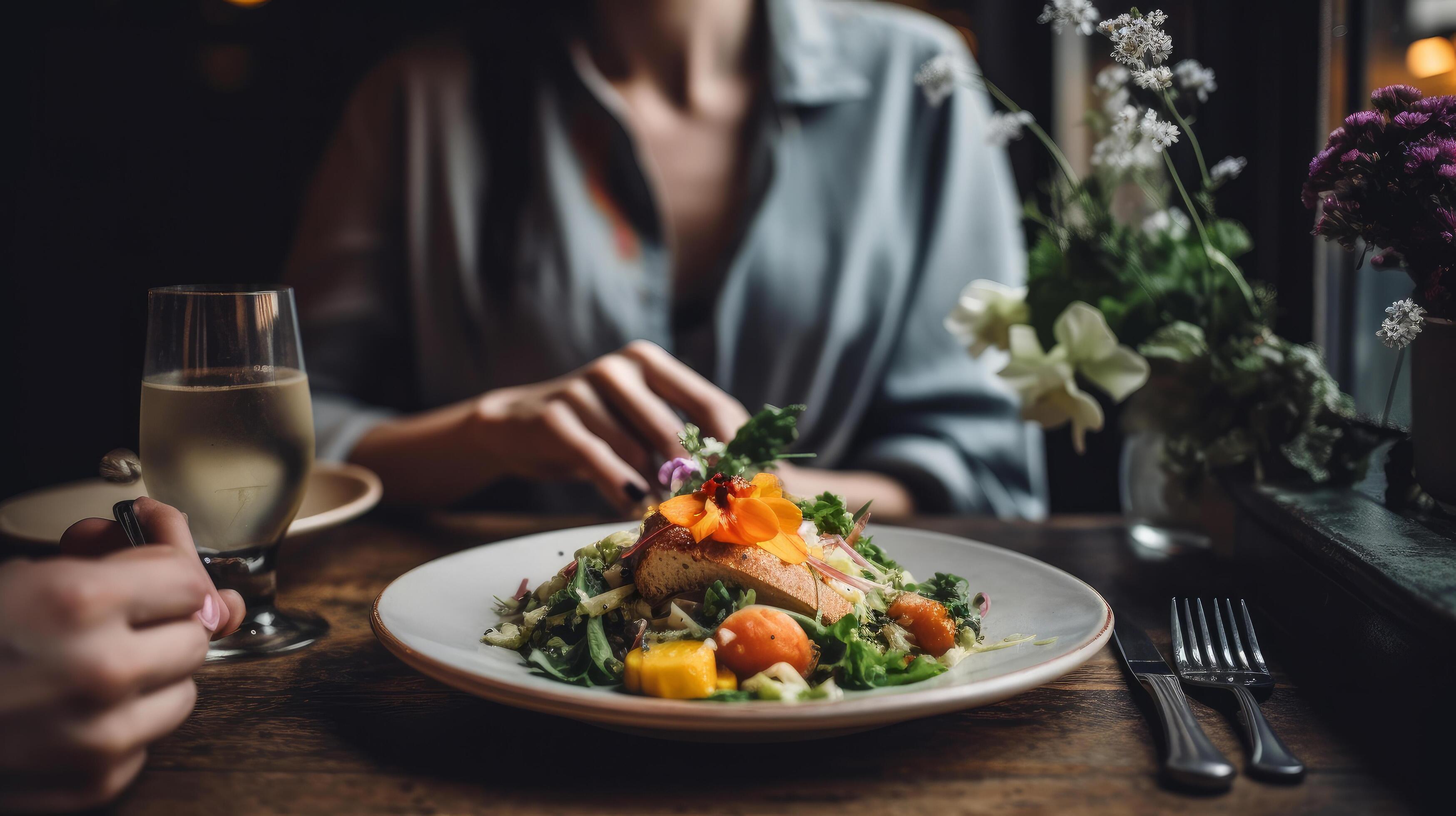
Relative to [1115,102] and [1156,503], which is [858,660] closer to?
[1156,503]

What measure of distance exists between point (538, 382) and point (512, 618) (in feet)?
5.50

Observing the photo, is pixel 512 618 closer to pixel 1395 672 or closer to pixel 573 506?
pixel 1395 672

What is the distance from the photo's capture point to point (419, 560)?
1526mm

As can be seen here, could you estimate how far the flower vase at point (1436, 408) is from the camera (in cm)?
103

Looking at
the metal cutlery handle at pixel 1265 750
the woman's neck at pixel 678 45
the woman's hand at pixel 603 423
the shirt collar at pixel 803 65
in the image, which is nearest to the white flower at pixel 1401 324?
the metal cutlery handle at pixel 1265 750

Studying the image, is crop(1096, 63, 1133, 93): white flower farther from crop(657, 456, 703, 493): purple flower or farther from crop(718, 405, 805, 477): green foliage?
crop(657, 456, 703, 493): purple flower

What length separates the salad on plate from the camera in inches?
35.3

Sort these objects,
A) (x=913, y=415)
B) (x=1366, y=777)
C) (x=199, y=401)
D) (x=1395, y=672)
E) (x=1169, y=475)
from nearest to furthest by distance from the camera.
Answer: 1. (x=1366, y=777)
2. (x=1395, y=672)
3. (x=199, y=401)
4. (x=1169, y=475)
5. (x=913, y=415)

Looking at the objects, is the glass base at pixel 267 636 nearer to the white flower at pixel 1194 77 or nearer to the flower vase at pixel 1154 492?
the flower vase at pixel 1154 492

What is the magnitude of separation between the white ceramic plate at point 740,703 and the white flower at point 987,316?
17.3 inches

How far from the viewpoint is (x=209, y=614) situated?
2.65 ft

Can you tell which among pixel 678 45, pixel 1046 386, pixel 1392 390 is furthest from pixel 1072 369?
pixel 678 45

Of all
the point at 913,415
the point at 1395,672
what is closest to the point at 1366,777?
the point at 1395,672

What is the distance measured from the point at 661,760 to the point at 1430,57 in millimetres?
1669
